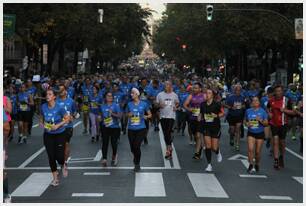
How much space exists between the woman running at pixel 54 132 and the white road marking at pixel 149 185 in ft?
4.38

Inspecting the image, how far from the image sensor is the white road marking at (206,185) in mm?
9859

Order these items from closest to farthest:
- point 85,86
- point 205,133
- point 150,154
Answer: point 205,133
point 150,154
point 85,86

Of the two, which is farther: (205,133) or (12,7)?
(12,7)

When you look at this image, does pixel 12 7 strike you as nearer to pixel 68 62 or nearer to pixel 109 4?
pixel 109 4

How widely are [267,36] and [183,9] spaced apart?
22783 millimetres

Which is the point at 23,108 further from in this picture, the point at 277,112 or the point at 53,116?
the point at 277,112

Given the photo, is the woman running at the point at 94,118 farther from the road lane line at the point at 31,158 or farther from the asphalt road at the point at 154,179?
the road lane line at the point at 31,158

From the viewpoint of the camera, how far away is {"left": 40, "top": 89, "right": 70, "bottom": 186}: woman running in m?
10.6

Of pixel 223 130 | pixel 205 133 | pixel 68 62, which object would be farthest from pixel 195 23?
pixel 68 62

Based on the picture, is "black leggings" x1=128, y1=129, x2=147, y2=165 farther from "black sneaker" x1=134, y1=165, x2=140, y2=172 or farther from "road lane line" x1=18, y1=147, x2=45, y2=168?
"road lane line" x1=18, y1=147, x2=45, y2=168

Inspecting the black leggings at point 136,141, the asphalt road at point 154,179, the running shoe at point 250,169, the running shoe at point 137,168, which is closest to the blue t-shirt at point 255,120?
the running shoe at point 250,169

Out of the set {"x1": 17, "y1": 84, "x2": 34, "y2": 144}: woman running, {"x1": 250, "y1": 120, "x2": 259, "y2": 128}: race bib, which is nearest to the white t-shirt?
{"x1": 250, "y1": 120, "x2": 259, "y2": 128}: race bib

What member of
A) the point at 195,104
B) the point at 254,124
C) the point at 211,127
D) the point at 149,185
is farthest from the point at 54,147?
the point at 195,104

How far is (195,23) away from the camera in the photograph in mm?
47719
